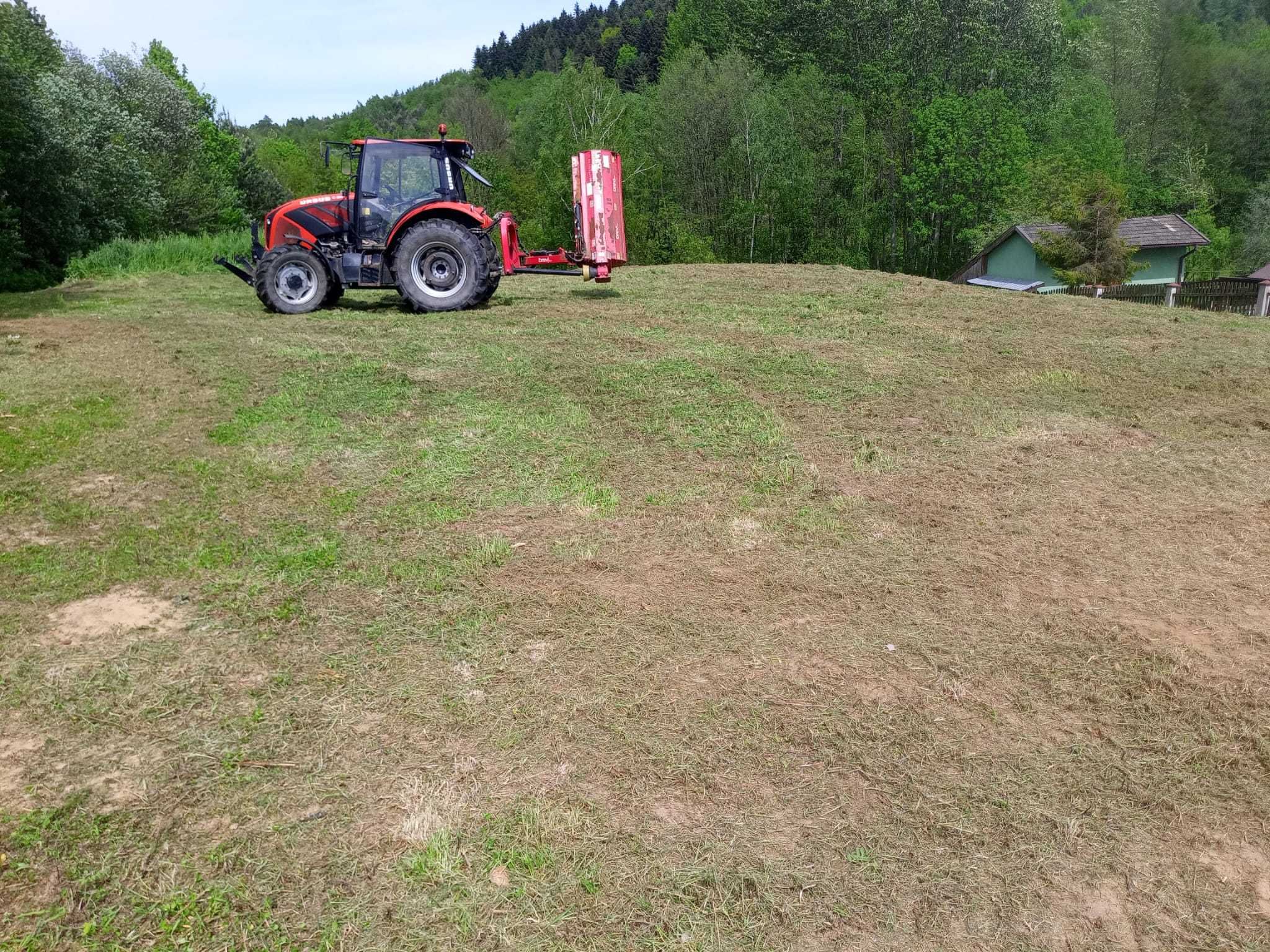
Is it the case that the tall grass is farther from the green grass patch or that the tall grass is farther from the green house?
the green house

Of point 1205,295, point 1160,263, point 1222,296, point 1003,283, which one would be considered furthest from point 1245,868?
point 1160,263

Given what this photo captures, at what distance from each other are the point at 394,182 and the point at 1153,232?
36.7 m

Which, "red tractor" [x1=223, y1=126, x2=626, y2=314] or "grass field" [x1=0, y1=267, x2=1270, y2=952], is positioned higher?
"red tractor" [x1=223, y1=126, x2=626, y2=314]

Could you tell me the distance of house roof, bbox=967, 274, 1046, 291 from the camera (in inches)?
1423

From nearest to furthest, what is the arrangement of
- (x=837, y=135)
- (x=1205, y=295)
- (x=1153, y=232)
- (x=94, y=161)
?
(x=1205, y=295) → (x=94, y=161) → (x=1153, y=232) → (x=837, y=135)

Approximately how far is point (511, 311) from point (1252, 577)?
28.8 feet

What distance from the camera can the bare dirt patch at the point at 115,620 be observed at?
4105mm

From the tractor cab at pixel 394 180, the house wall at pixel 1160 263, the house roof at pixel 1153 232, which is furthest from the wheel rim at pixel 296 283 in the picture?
the house wall at pixel 1160 263

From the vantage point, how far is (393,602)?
454cm

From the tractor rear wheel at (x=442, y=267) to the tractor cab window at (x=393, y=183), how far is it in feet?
1.13

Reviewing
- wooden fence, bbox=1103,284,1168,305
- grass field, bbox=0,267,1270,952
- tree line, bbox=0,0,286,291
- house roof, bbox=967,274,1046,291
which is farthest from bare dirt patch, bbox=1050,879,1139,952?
house roof, bbox=967,274,1046,291

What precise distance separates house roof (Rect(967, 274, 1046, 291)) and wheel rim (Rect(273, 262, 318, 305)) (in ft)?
97.2

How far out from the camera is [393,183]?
11.2 m

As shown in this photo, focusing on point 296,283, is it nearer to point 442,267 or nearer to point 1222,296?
point 442,267
